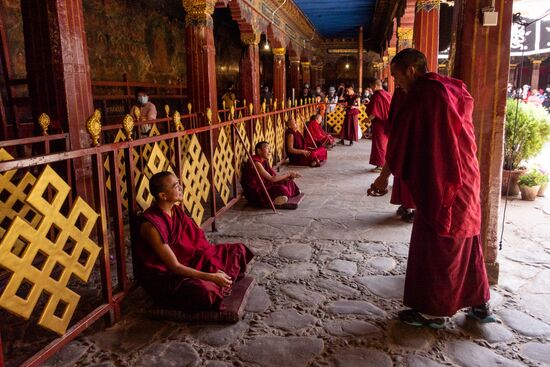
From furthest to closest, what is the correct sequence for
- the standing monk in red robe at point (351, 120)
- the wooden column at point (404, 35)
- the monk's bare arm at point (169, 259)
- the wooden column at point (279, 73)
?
1. the wooden column at point (279, 73)
2. the standing monk in red robe at point (351, 120)
3. the wooden column at point (404, 35)
4. the monk's bare arm at point (169, 259)

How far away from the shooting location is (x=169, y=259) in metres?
2.67

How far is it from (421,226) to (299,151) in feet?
18.9

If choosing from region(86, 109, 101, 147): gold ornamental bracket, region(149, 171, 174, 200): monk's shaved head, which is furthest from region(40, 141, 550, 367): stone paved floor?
region(86, 109, 101, 147): gold ornamental bracket

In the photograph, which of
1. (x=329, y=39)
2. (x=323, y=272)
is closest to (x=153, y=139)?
(x=323, y=272)

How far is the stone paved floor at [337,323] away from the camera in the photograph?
230 centimetres

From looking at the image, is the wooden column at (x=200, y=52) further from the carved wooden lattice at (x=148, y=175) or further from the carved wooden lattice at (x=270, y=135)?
the carved wooden lattice at (x=148, y=175)

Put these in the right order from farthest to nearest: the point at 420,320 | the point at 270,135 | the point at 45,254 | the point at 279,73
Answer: the point at 279,73, the point at 270,135, the point at 420,320, the point at 45,254

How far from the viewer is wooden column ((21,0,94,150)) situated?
3.83 m

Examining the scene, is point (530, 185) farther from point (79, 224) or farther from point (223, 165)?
point (79, 224)

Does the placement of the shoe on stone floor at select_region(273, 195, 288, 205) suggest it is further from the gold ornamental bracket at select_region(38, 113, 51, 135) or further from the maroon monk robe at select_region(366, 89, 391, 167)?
the gold ornamental bracket at select_region(38, 113, 51, 135)

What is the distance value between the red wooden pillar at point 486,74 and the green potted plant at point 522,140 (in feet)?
9.67

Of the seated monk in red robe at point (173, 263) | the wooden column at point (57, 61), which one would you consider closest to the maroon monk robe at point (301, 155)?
the wooden column at point (57, 61)

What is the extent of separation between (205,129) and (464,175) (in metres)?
2.65

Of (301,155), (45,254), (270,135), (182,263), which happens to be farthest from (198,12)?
(45,254)
